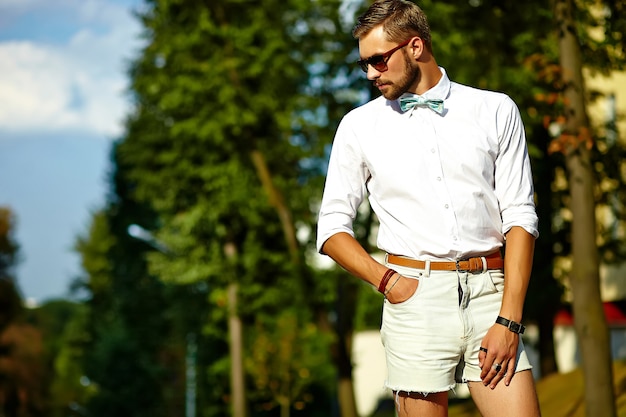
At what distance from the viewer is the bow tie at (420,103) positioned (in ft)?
13.5

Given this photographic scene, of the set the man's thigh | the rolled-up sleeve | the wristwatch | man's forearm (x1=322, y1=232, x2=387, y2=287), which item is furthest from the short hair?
the man's thigh

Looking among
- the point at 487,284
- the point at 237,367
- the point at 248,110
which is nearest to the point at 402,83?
the point at 487,284

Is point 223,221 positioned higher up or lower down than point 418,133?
higher up

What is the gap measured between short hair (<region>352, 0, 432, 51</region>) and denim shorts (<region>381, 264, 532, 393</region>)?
2.80ft

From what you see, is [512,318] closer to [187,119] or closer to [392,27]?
[392,27]

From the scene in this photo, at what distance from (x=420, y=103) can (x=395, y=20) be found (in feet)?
1.05

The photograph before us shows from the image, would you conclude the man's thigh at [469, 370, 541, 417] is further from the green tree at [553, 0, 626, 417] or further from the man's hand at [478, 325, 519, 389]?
the green tree at [553, 0, 626, 417]

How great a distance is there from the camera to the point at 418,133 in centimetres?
412

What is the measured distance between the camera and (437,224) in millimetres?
4039

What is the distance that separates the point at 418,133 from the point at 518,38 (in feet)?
51.1

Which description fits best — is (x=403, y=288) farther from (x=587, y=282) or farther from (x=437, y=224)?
(x=587, y=282)

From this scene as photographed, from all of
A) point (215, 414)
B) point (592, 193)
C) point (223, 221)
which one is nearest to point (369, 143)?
point (592, 193)

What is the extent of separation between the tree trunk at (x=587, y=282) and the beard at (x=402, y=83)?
326 inches

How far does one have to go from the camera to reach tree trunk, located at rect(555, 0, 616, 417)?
471 inches
